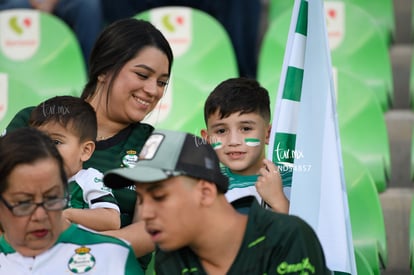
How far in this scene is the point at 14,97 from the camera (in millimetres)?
5086

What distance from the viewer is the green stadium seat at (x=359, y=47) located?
5426mm

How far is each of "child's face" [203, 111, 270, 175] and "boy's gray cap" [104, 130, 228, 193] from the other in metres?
0.78

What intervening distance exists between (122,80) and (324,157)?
3.13 feet

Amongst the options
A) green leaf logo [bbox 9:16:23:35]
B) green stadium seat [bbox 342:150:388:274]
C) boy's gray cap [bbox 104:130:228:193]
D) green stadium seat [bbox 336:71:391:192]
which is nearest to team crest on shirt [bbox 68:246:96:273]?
boy's gray cap [bbox 104:130:228:193]

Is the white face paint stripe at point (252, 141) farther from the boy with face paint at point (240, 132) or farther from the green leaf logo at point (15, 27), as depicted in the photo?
the green leaf logo at point (15, 27)

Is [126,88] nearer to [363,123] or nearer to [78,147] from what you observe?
[78,147]

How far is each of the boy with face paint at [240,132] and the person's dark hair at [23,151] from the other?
73 centimetres

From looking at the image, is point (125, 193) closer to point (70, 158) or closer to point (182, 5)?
point (70, 158)

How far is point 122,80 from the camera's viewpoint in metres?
3.71

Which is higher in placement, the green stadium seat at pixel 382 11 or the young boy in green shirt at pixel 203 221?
the green stadium seat at pixel 382 11

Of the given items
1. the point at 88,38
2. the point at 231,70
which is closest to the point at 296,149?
the point at 231,70

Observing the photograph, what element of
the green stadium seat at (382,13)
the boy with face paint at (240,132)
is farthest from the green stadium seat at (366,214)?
the green stadium seat at (382,13)

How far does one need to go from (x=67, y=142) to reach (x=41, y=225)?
598 mm

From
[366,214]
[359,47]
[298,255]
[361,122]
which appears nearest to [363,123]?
[361,122]
